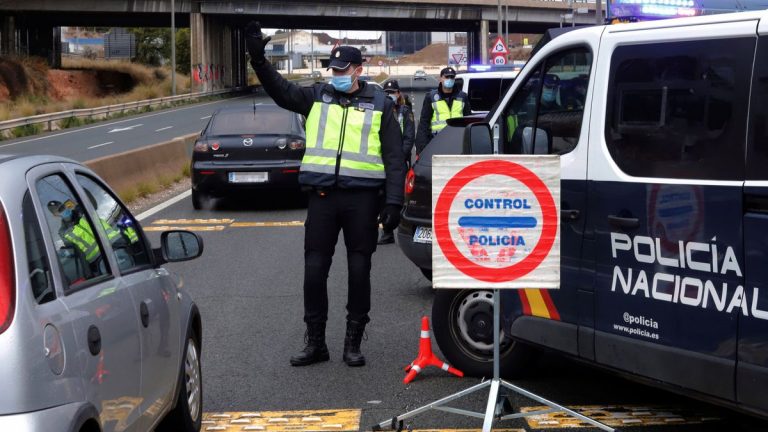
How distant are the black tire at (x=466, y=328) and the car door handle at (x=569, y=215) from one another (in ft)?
4.35

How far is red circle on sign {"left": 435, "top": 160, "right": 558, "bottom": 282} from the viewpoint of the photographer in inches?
221

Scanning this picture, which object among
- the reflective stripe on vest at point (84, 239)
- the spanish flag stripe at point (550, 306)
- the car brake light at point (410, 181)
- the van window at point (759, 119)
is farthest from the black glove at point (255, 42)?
the van window at point (759, 119)

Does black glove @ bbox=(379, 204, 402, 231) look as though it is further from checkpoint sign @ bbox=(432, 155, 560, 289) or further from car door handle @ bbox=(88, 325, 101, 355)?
car door handle @ bbox=(88, 325, 101, 355)

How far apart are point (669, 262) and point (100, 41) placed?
473ft

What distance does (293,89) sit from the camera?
A: 24.7 feet

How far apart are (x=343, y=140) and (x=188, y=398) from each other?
242cm

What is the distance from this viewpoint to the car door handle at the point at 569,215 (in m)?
5.80

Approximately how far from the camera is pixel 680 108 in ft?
17.0

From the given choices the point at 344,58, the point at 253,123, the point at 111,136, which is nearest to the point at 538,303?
the point at 344,58

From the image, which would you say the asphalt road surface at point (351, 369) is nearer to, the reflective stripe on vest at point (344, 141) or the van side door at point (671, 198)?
the van side door at point (671, 198)

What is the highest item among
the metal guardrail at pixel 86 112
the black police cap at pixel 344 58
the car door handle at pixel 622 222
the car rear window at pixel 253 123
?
the black police cap at pixel 344 58

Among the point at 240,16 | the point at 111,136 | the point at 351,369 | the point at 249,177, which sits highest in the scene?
the point at 240,16

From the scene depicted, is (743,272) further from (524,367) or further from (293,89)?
(293,89)

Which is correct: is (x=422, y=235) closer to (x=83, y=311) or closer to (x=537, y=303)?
(x=537, y=303)
